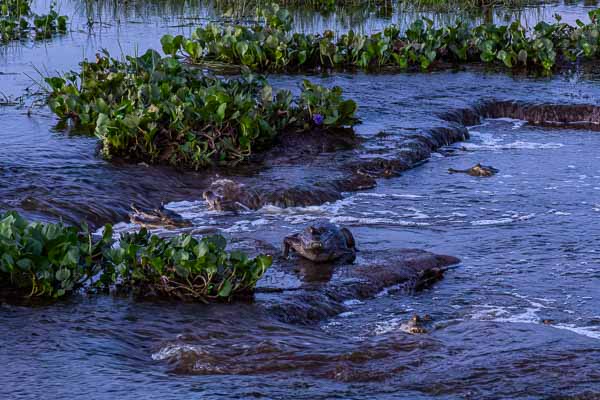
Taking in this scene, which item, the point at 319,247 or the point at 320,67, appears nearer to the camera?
the point at 319,247

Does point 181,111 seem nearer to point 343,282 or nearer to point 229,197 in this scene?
point 229,197

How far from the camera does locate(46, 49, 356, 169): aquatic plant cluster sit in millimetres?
9656

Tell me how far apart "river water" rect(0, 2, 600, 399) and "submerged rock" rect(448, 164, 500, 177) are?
112 mm

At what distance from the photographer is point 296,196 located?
29.2ft

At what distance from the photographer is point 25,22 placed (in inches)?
630

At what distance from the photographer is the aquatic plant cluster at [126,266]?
6.26m

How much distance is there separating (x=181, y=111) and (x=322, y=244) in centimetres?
312

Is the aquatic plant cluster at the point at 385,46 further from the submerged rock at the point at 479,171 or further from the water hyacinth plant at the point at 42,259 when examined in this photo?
the water hyacinth plant at the point at 42,259

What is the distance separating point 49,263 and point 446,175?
16.0ft

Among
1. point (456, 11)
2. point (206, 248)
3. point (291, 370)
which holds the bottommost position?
point (291, 370)

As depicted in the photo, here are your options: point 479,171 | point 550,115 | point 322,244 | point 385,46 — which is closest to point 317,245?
point 322,244

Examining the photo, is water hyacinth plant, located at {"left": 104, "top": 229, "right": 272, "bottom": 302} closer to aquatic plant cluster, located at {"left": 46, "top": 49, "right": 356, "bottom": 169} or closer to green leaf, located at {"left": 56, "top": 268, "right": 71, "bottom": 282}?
green leaf, located at {"left": 56, "top": 268, "right": 71, "bottom": 282}

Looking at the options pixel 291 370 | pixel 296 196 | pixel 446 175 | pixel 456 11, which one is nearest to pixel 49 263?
pixel 291 370

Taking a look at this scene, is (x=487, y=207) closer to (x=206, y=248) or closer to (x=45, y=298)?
(x=206, y=248)
